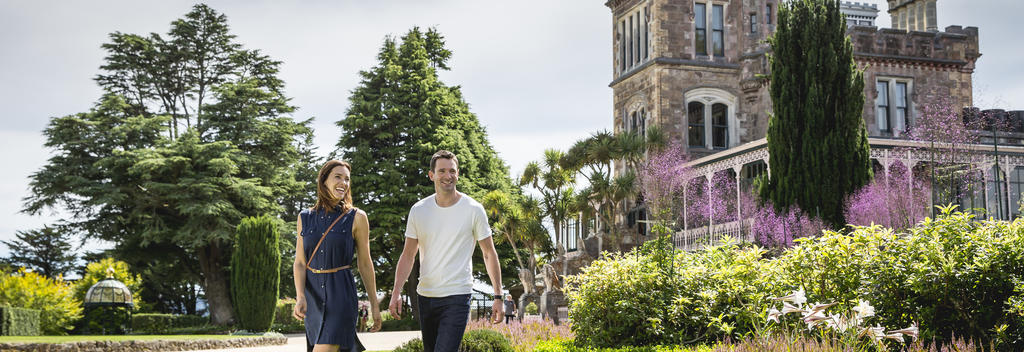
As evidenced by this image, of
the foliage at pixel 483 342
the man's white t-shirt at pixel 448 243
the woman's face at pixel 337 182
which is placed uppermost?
the woman's face at pixel 337 182

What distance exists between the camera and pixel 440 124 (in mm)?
38938

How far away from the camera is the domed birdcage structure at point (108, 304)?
27.1 metres

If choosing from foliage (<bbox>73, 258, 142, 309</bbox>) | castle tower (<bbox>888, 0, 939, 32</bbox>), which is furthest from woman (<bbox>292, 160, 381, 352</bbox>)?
castle tower (<bbox>888, 0, 939, 32</bbox>)

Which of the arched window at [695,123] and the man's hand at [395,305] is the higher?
the arched window at [695,123]

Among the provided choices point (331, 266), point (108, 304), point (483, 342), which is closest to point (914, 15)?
point (483, 342)

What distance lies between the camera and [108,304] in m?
27.1

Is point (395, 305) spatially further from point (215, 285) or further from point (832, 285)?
Answer: point (215, 285)

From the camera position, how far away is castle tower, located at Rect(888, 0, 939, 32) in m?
33.8

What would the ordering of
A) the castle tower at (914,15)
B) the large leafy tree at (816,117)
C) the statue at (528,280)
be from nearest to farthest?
the large leafy tree at (816,117)
the statue at (528,280)
the castle tower at (914,15)

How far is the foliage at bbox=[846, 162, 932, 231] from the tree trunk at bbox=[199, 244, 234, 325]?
25.3 meters

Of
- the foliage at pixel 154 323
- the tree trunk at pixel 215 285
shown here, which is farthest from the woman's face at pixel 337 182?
the tree trunk at pixel 215 285

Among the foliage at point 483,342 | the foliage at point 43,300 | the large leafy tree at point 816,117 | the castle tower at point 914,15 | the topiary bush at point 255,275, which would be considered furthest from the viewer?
the castle tower at point 914,15

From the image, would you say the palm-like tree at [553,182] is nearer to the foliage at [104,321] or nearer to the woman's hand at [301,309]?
the foliage at [104,321]

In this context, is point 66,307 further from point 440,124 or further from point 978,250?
point 978,250
